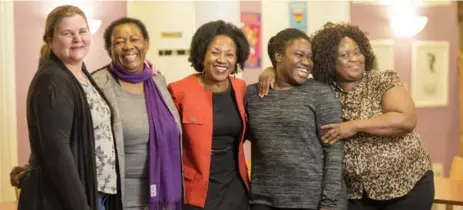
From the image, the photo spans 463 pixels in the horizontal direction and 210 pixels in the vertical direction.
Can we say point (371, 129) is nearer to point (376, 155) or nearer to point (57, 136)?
point (376, 155)

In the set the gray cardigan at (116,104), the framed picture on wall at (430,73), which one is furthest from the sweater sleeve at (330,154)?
the framed picture on wall at (430,73)

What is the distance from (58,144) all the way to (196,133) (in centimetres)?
65

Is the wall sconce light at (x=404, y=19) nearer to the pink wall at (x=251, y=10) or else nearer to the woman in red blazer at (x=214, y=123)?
the pink wall at (x=251, y=10)

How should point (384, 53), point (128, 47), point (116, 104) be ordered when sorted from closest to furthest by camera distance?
1. point (116, 104)
2. point (128, 47)
3. point (384, 53)

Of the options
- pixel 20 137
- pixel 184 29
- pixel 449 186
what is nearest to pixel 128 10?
pixel 184 29

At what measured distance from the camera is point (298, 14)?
5188mm

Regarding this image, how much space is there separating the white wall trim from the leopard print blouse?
2480 mm

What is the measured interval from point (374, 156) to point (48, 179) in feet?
4.10

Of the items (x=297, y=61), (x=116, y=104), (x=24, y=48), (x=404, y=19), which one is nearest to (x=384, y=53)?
(x=404, y=19)

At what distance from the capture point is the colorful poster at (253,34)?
195 inches

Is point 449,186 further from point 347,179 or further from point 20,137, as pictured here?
point 20,137

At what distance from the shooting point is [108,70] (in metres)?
2.50

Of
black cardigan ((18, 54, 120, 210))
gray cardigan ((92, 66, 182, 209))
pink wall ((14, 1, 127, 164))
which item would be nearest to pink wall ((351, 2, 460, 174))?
pink wall ((14, 1, 127, 164))

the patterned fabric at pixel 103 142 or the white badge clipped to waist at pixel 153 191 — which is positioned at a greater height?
the patterned fabric at pixel 103 142
